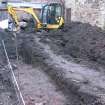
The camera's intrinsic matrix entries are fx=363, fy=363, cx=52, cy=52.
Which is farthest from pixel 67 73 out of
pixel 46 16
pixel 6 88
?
pixel 46 16

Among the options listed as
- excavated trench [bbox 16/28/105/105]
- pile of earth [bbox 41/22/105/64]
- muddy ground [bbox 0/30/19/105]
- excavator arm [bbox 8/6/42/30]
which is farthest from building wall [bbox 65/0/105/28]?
muddy ground [bbox 0/30/19/105]

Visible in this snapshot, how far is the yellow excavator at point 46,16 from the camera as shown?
22.7m

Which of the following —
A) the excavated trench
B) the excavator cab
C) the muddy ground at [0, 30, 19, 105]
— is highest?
the excavator cab

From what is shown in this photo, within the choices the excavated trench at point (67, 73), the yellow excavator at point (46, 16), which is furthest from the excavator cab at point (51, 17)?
the excavated trench at point (67, 73)

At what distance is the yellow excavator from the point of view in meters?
22.7

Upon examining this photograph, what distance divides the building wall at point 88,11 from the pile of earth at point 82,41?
0.48m

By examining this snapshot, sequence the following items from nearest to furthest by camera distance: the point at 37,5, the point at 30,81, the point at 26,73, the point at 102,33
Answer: the point at 30,81 → the point at 26,73 → the point at 102,33 → the point at 37,5

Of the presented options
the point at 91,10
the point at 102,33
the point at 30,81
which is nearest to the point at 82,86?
the point at 30,81

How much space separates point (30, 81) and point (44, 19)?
37.4 ft

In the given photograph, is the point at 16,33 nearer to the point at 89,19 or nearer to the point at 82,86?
the point at 89,19

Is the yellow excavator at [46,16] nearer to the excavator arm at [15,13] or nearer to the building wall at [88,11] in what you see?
the excavator arm at [15,13]

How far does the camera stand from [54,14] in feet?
76.4

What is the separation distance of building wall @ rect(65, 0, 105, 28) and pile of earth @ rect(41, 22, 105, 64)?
1.57ft

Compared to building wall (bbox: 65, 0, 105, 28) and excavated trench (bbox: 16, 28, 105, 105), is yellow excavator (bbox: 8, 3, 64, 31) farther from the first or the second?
excavated trench (bbox: 16, 28, 105, 105)
